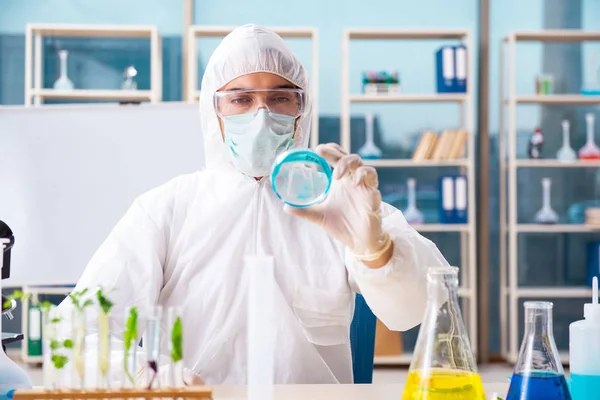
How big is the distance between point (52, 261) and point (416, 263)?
1.90 metres

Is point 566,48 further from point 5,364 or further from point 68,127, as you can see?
point 5,364

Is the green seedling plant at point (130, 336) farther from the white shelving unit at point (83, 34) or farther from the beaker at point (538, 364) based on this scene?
the white shelving unit at point (83, 34)

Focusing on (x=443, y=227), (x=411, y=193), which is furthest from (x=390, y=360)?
(x=411, y=193)

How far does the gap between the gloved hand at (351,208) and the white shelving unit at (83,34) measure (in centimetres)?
346

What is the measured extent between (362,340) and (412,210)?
301 centimetres

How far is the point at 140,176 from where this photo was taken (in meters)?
2.85

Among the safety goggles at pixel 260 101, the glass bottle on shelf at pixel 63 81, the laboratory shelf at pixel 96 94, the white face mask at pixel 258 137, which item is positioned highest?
the glass bottle on shelf at pixel 63 81

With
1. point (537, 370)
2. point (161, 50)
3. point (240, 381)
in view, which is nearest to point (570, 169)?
point (161, 50)

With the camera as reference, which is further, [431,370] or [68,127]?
[68,127]

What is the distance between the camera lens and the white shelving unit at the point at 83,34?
14.8 ft

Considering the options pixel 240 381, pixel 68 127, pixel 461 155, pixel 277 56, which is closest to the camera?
pixel 240 381

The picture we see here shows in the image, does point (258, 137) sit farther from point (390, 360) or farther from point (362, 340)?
point (390, 360)

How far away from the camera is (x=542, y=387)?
90cm

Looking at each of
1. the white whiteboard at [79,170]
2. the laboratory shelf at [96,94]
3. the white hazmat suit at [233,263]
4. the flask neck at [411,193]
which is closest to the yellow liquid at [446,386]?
the white hazmat suit at [233,263]
